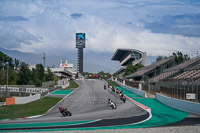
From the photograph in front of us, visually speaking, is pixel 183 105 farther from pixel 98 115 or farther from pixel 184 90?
pixel 98 115

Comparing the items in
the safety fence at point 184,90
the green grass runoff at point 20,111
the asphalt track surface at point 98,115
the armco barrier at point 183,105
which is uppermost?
the safety fence at point 184,90

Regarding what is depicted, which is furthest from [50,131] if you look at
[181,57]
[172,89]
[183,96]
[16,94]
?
[181,57]

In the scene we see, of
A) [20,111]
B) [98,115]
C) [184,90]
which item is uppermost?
[184,90]

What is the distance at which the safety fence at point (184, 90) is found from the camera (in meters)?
24.8

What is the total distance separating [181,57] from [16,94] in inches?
2661

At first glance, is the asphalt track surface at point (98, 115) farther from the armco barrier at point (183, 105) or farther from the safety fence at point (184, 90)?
the safety fence at point (184, 90)

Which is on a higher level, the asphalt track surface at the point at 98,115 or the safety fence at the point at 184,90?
the safety fence at the point at 184,90

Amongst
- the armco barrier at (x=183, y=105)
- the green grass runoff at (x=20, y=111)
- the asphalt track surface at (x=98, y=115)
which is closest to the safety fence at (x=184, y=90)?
the armco barrier at (x=183, y=105)

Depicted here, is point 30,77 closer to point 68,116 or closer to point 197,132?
point 68,116

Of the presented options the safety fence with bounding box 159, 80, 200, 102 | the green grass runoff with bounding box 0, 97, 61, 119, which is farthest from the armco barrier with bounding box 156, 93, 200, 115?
the green grass runoff with bounding box 0, 97, 61, 119

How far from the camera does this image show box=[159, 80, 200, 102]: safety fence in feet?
81.3

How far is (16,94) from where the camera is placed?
175 ft

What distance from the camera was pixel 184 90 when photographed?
92.4ft

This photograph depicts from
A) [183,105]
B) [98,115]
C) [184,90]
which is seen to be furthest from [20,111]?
[184,90]
